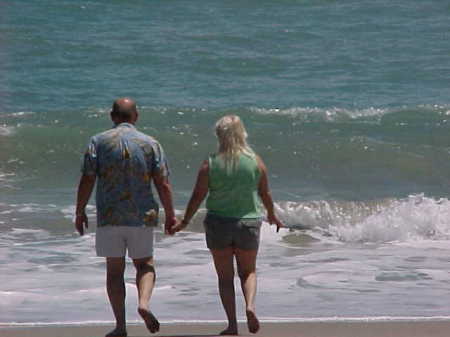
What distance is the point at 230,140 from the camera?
6.83 metres

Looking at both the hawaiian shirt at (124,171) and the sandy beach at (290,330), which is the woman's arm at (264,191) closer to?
the hawaiian shirt at (124,171)

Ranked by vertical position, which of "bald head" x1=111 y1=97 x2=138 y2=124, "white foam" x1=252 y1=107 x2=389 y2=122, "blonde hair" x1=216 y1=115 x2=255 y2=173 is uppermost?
"bald head" x1=111 y1=97 x2=138 y2=124

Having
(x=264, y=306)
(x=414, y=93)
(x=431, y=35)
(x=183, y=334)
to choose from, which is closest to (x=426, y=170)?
(x=414, y=93)

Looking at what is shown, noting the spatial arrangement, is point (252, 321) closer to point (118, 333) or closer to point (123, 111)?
point (118, 333)

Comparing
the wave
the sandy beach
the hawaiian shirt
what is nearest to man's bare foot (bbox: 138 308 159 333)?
the hawaiian shirt

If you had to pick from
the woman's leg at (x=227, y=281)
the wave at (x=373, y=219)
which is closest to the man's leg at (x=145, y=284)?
the woman's leg at (x=227, y=281)

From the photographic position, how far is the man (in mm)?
6707

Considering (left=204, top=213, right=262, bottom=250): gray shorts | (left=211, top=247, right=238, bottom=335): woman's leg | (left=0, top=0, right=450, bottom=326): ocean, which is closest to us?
(left=204, top=213, right=262, bottom=250): gray shorts

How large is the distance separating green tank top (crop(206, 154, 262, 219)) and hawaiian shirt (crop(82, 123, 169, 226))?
0.30 meters

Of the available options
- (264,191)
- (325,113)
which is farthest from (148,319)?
(325,113)

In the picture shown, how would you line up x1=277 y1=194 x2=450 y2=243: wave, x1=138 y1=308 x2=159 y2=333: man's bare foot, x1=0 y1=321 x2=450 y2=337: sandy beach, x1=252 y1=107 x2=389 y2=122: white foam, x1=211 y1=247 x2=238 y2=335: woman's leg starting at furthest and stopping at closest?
x1=252 y1=107 x2=389 y2=122: white foam < x1=277 y1=194 x2=450 y2=243: wave < x1=0 y1=321 x2=450 y2=337: sandy beach < x1=211 y1=247 x2=238 y2=335: woman's leg < x1=138 y1=308 x2=159 y2=333: man's bare foot

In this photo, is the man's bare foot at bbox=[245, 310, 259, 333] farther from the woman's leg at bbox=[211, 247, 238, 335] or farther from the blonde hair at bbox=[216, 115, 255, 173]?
the blonde hair at bbox=[216, 115, 255, 173]

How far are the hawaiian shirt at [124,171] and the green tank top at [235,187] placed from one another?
30 cm

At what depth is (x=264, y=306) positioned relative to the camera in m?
8.48
